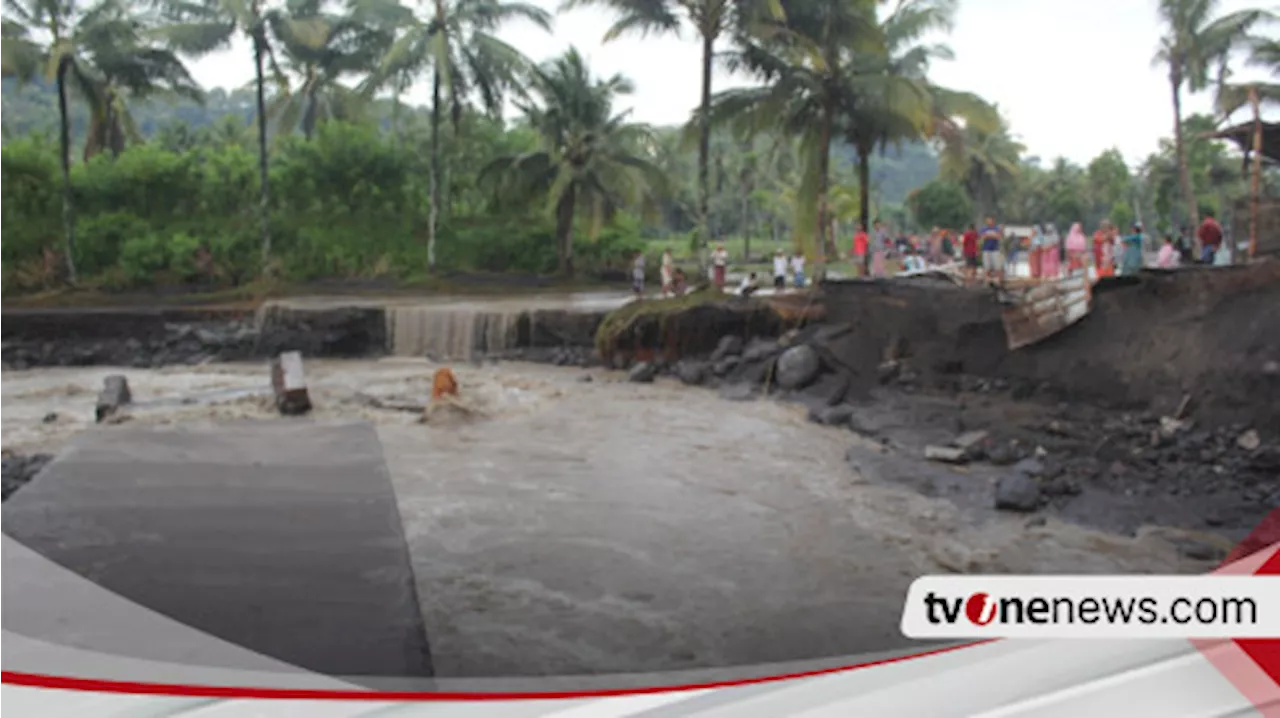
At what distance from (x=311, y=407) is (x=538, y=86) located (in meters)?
0.65

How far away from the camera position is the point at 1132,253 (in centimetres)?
177

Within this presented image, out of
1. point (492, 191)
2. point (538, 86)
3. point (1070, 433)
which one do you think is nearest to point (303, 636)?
point (492, 191)

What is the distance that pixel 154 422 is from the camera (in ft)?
4.54

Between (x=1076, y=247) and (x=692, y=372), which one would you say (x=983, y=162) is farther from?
(x=692, y=372)

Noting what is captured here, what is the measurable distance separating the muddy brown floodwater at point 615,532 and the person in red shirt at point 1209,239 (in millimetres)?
638

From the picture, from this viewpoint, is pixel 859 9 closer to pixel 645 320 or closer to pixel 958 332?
pixel 958 332

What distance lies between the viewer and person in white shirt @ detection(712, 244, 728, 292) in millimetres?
2031

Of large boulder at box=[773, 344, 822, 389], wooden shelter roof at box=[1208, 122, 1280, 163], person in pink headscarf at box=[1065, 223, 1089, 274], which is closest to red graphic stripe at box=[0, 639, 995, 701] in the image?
person in pink headscarf at box=[1065, 223, 1089, 274]

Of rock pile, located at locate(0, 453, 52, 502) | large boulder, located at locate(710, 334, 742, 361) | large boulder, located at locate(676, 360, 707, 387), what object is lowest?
large boulder, located at locate(676, 360, 707, 387)

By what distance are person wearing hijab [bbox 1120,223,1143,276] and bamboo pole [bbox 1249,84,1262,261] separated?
0.70 ft

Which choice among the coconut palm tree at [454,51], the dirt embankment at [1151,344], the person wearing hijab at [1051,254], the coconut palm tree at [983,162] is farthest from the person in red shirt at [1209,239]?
the coconut palm tree at [454,51]

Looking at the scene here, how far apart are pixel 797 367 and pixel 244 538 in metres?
2.69

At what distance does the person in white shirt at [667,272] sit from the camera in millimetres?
1728

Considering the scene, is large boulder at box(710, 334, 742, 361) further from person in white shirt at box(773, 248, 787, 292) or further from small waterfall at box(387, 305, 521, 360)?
small waterfall at box(387, 305, 521, 360)
